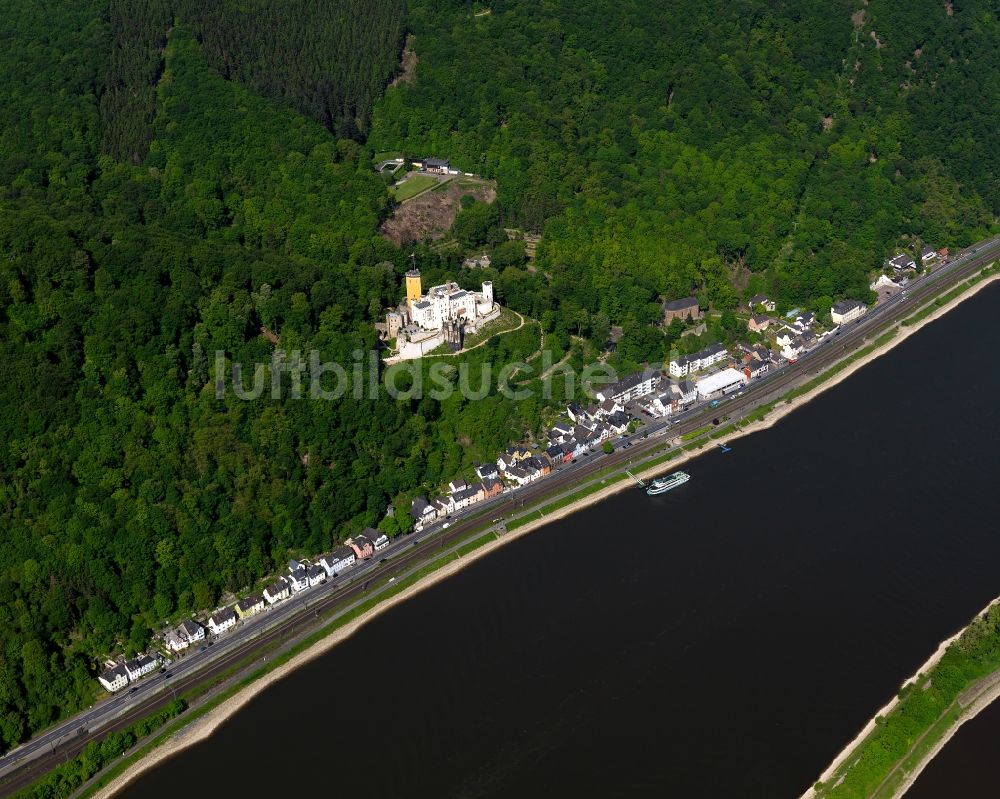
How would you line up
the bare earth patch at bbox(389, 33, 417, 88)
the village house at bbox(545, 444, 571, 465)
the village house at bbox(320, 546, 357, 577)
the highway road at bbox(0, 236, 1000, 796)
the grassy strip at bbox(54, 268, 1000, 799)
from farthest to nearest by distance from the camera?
the bare earth patch at bbox(389, 33, 417, 88) < the village house at bbox(545, 444, 571, 465) < the village house at bbox(320, 546, 357, 577) < the highway road at bbox(0, 236, 1000, 796) < the grassy strip at bbox(54, 268, 1000, 799)

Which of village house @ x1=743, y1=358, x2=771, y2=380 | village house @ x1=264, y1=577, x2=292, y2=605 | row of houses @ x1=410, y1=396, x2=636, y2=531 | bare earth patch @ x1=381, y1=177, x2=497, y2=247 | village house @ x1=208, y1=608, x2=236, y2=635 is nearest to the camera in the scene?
village house @ x1=208, y1=608, x2=236, y2=635

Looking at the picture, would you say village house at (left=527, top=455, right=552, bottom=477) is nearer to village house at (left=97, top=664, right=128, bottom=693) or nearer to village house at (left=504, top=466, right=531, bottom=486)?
village house at (left=504, top=466, right=531, bottom=486)

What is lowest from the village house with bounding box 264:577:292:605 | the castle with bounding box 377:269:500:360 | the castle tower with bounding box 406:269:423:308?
the village house with bounding box 264:577:292:605

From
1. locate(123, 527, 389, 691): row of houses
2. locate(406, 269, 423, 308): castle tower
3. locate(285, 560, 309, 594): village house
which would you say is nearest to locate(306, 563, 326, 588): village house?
locate(123, 527, 389, 691): row of houses

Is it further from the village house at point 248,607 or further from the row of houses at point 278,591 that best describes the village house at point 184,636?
the village house at point 248,607

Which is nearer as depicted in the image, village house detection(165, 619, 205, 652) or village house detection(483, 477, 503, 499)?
village house detection(165, 619, 205, 652)

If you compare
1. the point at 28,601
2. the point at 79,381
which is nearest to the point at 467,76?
the point at 79,381

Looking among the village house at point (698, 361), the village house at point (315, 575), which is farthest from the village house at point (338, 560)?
the village house at point (698, 361)
